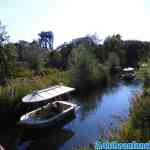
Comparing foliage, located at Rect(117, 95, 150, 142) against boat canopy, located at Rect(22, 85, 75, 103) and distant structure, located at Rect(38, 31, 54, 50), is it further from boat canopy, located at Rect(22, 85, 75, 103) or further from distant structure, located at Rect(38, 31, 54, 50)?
distant structure, located at Rect(38, 31, 54, 50)

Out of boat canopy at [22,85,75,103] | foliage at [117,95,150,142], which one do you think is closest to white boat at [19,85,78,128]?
boat canopy at [22,85,75,103]

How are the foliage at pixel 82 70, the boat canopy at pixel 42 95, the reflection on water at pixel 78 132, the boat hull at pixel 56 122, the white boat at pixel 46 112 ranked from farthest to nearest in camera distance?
1. the foliage at pixel 82 70
2. the boat canopy at pixel 42 95
3. the white boat at pixel 46 112
4. the boat hull at pixel 56 122
5. the reflection on water at pixel 78 132

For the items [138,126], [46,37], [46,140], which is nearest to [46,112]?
[46,140]

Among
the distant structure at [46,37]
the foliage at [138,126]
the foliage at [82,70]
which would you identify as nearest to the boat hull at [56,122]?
the foliage at [138,126]

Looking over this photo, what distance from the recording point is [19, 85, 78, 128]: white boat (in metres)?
15.3

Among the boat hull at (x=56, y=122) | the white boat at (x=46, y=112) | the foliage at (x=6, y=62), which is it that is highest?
the foliage at (x=6, y=62)

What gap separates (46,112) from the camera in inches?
657

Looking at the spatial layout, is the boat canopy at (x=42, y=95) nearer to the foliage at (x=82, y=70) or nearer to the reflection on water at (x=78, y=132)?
the reflection on water at (x=78, y=132)

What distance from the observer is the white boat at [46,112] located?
1529 cm

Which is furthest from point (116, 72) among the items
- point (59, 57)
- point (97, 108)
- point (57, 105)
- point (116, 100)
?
point (57, 105)

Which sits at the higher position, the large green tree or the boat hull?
the large green tree

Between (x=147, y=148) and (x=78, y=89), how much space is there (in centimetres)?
2194

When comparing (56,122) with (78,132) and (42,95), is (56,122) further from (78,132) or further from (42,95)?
(42,95)

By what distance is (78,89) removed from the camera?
97.4 ft
